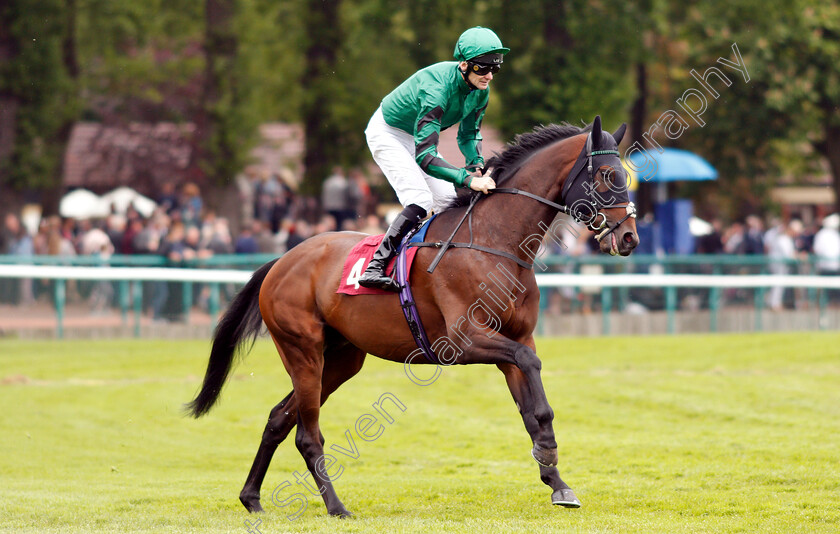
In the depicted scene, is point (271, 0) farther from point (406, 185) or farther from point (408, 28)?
point (406, 185)

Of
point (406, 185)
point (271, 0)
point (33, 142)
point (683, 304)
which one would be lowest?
point (683, 304)

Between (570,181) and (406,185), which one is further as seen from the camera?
(406,185)

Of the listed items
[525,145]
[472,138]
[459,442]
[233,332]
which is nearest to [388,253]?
[472,138]

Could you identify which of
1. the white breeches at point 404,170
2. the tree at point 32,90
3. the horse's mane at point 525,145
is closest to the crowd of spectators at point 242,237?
the tree at point 32,90

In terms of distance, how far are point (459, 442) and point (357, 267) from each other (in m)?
3.67

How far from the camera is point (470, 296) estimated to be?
6.45 m

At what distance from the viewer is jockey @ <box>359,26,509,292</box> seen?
652 centimetres

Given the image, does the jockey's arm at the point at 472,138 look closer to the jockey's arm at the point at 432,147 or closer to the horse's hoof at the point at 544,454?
the jockey's arm at the point at 432,147

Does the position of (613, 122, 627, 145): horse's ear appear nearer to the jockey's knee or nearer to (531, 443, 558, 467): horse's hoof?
the jockey's knee

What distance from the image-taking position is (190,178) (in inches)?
1102

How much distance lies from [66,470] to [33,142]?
48.9ft

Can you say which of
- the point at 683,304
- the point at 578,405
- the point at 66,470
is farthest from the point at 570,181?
the point at 683,304

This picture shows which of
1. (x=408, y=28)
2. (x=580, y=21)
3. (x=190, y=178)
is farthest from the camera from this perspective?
(x=190, y=178)

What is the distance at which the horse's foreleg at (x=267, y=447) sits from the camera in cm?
715
